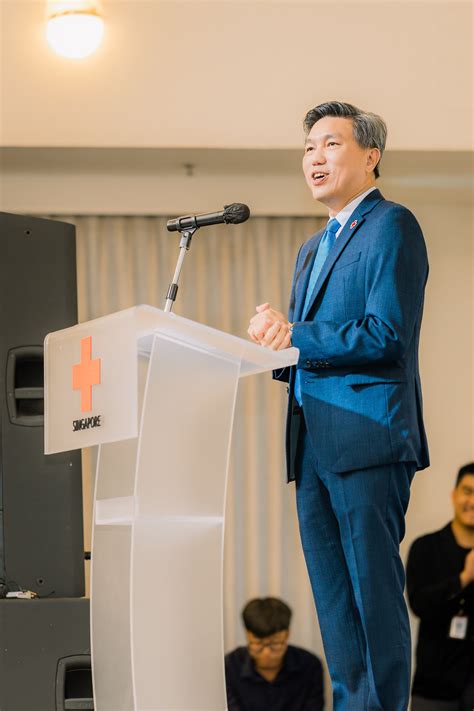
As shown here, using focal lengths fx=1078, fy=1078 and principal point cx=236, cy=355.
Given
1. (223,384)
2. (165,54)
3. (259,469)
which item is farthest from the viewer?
(259,469)

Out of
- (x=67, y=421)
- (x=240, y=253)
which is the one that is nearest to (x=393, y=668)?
(x=67, y=421)

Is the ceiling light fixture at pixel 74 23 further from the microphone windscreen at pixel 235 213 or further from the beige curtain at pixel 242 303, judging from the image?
the microphone windscreen at pixel 235 213

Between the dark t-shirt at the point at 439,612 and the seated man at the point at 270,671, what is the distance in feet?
2.26

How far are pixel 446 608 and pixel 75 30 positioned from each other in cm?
298

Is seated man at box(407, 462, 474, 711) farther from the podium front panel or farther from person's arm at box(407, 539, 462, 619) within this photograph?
the podium front panel

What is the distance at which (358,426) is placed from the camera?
2.14 meters

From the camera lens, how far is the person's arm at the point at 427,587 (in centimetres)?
450

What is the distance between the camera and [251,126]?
16.4 feet

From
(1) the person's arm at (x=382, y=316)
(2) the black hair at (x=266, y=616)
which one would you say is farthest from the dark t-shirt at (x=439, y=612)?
(1) the person's arm at (x=382, y=316)

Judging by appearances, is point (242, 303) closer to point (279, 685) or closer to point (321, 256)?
point (279, 685)

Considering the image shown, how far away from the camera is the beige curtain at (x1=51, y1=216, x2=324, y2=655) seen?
5566 mm

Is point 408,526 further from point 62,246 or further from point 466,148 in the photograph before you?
point 62,246

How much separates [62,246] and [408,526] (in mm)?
3337

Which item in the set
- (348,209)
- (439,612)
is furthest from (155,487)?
(439,612)
